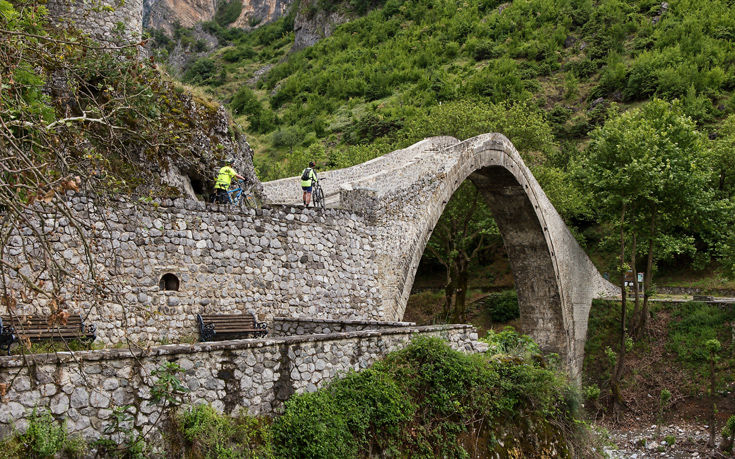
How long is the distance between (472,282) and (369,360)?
78.6 ft

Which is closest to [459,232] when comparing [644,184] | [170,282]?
[644,184]

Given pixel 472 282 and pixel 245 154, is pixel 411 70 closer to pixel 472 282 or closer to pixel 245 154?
pixel 472 282

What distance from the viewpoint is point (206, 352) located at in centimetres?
493

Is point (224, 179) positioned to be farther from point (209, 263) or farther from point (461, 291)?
point (461, 291)

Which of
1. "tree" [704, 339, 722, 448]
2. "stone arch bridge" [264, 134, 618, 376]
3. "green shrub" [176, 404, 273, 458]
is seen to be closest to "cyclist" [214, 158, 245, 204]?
"stone arch bridge" [264, 134, 618, 376]

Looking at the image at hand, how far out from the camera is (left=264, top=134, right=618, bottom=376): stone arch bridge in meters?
11.4

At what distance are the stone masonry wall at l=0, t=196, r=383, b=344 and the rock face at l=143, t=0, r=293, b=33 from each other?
3115 inches

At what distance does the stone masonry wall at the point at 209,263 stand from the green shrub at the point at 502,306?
13942 millimetres

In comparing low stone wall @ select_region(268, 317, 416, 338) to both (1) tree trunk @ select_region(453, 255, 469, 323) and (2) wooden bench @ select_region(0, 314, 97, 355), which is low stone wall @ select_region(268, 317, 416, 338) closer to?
(2) wooden bench @ select_region(0, 314, 97, 355)

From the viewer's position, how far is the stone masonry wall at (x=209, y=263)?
25.3ft

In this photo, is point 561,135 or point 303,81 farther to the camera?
point 303,81

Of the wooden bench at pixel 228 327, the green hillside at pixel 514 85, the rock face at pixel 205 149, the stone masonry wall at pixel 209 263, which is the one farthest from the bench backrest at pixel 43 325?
the green hillside at pixel 514 85

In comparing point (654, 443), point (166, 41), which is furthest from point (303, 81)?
point (654, 443)

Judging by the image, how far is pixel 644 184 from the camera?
703 inches
